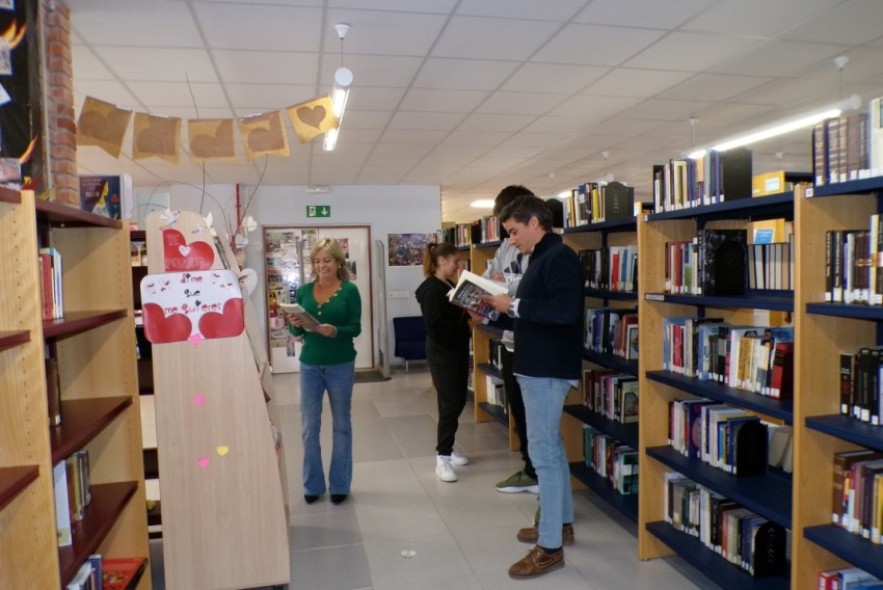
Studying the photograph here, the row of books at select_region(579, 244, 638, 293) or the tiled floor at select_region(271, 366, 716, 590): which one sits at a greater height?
the row of books at select_region(579, 244, 638, 293)

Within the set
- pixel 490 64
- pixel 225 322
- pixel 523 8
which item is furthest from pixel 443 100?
pixel 225 322

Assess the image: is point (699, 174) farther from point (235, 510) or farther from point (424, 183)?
point (424, 183)

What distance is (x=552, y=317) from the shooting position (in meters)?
2.71

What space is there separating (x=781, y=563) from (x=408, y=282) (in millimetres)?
7413

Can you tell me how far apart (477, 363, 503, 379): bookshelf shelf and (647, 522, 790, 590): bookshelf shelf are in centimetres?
225

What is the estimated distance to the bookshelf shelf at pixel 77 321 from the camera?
1824 mm

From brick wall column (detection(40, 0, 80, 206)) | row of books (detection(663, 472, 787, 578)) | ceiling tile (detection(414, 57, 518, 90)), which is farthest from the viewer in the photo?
ceiling tile (detection(414, 57, 518, 90))

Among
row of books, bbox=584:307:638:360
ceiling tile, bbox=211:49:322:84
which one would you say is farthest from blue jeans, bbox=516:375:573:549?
ceiling tile, bbox=211:49:322:84

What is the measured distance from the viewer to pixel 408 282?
9594 millimetres

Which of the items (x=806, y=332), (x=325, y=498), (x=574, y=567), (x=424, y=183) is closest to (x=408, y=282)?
(x=424, y=183)

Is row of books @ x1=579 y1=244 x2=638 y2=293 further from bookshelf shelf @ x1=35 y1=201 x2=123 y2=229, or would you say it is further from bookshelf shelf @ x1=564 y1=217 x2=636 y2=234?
bookshelf shelf @ x1=35 y1=201 x2=123 y2=229

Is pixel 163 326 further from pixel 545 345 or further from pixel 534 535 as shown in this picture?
pixel 534 535

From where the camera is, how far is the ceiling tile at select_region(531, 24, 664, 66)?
384 centimetres

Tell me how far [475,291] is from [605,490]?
1484 millimetres
